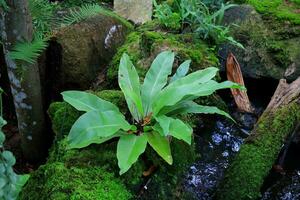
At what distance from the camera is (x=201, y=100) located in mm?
3924

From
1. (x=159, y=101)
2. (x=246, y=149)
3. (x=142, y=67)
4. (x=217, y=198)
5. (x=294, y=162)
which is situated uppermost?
(x=159, y=101)

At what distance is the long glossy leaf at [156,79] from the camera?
9.41 feet

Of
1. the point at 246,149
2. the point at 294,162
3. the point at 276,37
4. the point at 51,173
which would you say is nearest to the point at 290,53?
the point at 276,37

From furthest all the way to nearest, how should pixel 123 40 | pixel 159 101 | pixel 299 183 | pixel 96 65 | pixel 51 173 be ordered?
pixel 123 40 → pixel 96 65 → pixel 299 183 → pixel 159 101 → pixel 51 173

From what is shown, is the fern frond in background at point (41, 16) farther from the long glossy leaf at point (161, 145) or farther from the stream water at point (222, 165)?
the stream water at point (222, 165)

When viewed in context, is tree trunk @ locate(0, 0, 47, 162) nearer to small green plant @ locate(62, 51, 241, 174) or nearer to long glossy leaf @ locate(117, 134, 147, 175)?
small green plant @ locate(62, 51, 241, 174)

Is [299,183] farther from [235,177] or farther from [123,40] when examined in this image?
[123,40]

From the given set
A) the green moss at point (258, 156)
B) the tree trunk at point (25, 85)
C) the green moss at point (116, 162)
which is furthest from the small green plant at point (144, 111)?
the tree trunk at point (25, 85)

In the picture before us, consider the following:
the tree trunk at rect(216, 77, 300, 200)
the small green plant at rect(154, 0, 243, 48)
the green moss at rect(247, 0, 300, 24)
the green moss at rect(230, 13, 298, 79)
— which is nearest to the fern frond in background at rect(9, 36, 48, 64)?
the tree trunk at rect(216, 77, 300, 200)

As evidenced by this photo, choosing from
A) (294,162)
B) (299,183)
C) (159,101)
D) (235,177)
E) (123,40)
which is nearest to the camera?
(159,101)

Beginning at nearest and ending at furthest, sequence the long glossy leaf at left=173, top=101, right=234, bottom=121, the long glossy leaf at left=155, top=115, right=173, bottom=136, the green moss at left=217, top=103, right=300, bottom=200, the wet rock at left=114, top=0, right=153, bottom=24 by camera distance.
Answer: the long glossy leaf at left=155, top=115, right=173, bottom=136
the long glossy leaf at left=173, top=101, right=234, bottom=121
the green moss at left=217, top=103, right=300, bottom=200
the wet rock at left=114, top=0, right=153, bottom=24

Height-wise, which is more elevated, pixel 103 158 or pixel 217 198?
pixel 103 158

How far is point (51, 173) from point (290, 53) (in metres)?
3.30

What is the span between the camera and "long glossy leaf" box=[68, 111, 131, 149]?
94.6 inches
